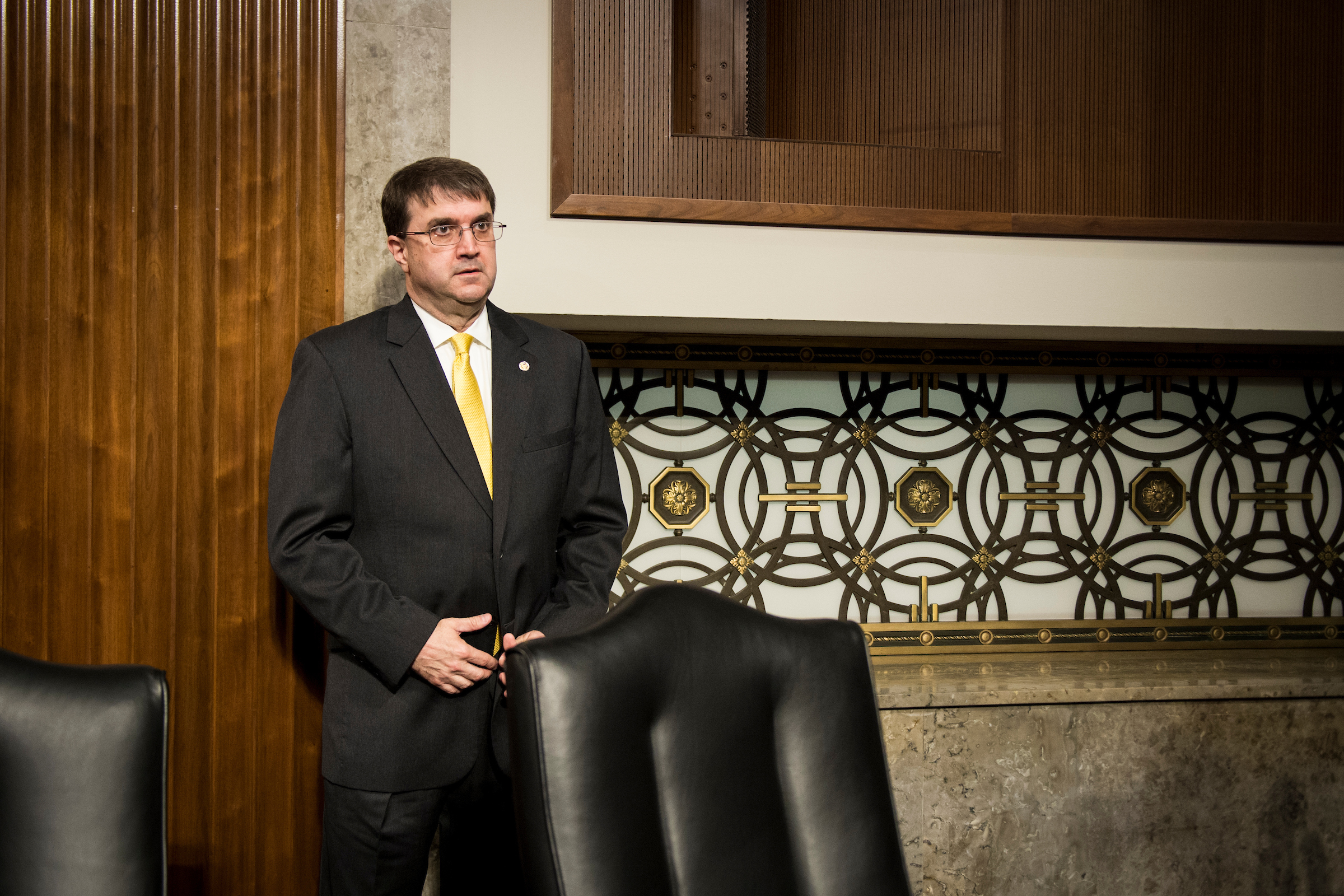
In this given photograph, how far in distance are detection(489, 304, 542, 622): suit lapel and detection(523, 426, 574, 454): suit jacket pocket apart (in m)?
0.01

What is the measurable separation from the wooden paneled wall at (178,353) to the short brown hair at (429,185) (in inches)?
14.4

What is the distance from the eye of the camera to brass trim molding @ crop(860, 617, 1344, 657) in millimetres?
2334

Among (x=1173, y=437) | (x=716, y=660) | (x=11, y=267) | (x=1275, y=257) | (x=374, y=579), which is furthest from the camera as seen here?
(x=1173, y=437)

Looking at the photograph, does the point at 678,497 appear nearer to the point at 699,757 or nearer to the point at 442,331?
the point at 442,331

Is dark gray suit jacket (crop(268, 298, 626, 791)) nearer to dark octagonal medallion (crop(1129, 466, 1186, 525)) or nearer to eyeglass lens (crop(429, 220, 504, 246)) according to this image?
eyeglass lens (crop(429, 220, 504, 246))

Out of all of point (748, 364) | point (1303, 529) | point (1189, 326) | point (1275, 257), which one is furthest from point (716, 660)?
point (1303, 529)

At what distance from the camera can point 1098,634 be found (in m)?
2.39

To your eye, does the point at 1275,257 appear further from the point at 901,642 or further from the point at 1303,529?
the point at 901,642

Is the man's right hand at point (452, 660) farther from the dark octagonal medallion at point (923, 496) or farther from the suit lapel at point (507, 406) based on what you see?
the dark octagonal medallion at point (923, 496)

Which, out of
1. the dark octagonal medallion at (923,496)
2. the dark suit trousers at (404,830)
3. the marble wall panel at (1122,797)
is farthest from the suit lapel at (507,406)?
the dark octagonal medallion at (923,496)

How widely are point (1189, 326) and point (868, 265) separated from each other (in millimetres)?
753

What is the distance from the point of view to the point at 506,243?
1741 millimetres

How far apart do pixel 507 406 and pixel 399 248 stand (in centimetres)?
33

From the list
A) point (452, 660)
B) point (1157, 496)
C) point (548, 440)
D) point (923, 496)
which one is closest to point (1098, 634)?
point (1157, 496)
